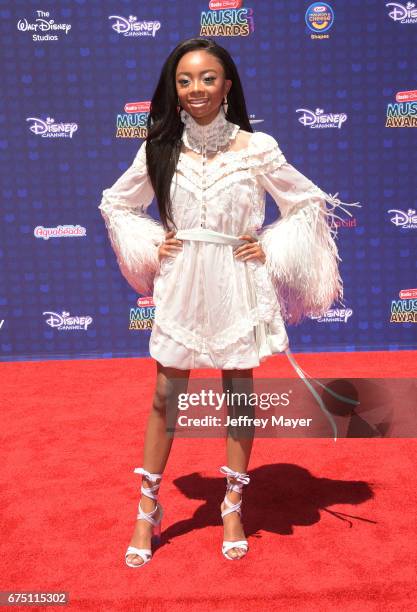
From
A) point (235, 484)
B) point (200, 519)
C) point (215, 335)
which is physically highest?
point (215, 335)

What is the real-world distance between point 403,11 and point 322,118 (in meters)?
0.90

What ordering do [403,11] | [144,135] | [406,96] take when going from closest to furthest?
[403,11]
[406,96]
[144,135]

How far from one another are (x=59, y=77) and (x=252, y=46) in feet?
4.60

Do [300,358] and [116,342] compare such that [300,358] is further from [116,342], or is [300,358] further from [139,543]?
[139,543]

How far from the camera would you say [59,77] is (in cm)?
450

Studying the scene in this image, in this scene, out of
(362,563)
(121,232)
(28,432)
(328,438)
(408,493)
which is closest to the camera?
(362,563)

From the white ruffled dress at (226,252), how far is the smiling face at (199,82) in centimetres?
8

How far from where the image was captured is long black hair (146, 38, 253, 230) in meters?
1.98

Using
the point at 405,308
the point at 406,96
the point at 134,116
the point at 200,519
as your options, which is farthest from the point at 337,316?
the point at 200,519

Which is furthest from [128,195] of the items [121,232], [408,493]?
[408,493]

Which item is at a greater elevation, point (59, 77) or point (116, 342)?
point (59, 77)

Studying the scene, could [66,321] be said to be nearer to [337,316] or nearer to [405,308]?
[337,316]

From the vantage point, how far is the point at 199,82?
1928 millimetres

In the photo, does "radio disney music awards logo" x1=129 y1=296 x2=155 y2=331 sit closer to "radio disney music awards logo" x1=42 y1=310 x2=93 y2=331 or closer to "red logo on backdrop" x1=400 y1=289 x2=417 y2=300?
"radio disney music awards logo" x1=42 y1=310 x2=93 y2=331
